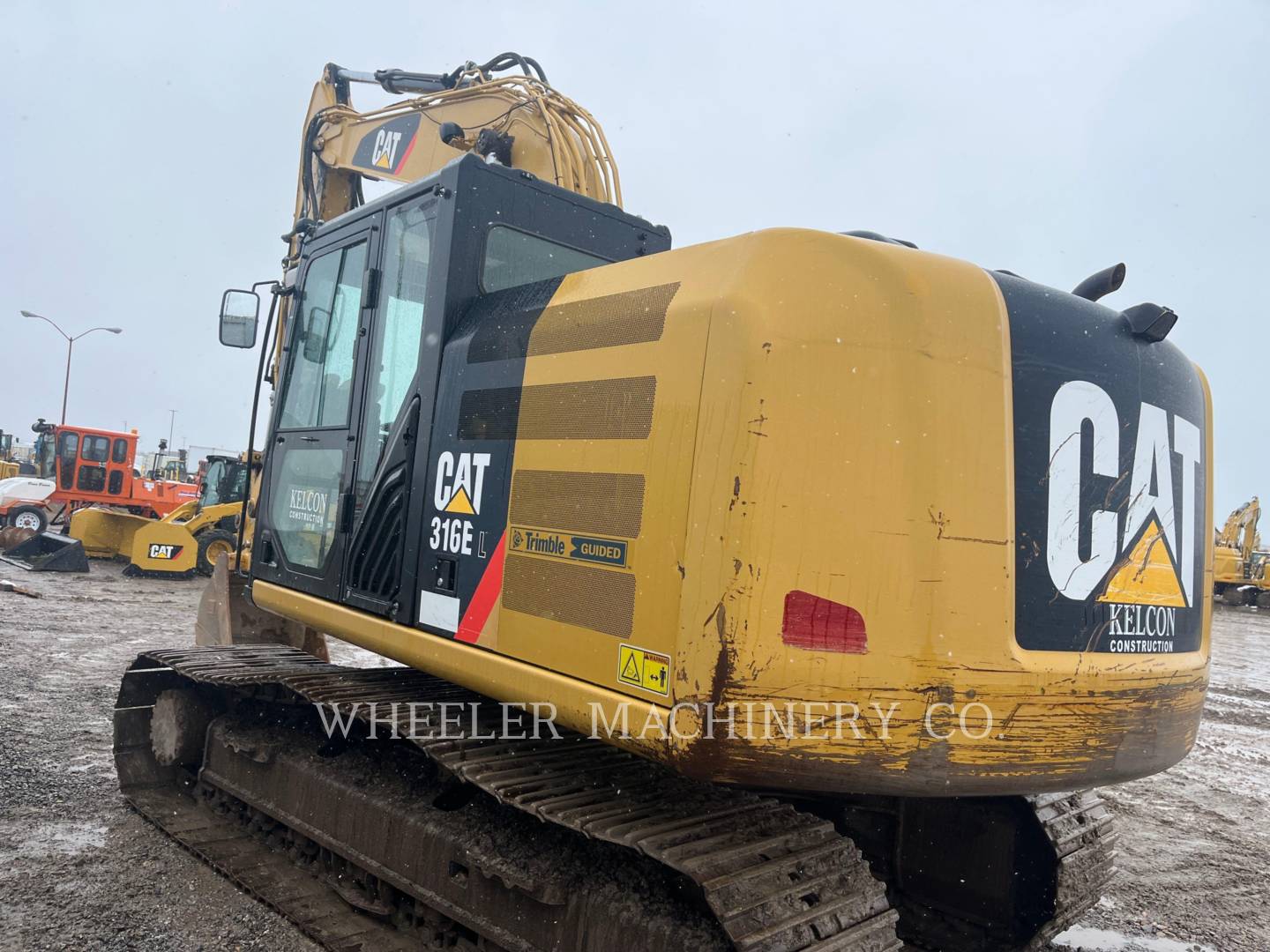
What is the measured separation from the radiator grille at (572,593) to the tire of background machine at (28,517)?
18.7 metres

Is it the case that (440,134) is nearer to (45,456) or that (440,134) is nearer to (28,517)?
(28,517)

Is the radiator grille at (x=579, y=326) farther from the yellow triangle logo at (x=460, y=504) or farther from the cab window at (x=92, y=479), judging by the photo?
the cab window at (x=92, y=479)

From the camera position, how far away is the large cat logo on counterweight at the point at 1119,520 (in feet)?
7.96

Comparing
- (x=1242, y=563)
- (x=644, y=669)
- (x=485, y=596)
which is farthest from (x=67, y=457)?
(x=1242, y=563)

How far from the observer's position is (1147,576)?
8.53 feet

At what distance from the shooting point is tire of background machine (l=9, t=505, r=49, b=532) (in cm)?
1833

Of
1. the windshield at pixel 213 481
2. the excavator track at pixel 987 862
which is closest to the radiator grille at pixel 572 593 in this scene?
the excavator track at pixel 987 862

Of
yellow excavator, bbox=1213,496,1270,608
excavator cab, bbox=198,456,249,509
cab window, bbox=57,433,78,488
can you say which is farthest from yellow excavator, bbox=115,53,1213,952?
yellow excavator, bbox=1213,496,1270,608

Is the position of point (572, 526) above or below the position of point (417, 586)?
above

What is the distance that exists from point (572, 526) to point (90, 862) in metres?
2.96

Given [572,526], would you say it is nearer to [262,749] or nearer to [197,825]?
[262,749]

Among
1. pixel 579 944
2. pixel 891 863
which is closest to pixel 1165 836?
pixel 891 863

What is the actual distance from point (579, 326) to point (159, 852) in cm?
321

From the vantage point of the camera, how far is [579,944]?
2.79m
